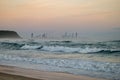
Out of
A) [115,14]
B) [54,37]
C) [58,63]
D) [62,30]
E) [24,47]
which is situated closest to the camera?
[58,63]

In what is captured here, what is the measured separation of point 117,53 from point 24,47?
456 centimetres

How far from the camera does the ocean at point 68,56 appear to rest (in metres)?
4.66

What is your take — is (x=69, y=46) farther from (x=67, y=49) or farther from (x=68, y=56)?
(x=68, y=56)

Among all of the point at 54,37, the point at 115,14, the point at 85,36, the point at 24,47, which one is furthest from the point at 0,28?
the point at 115,14

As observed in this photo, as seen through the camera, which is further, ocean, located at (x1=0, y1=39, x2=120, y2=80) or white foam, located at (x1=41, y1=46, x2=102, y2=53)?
white foam, located at (x1=41, y1=46, x2=102, y2=53)

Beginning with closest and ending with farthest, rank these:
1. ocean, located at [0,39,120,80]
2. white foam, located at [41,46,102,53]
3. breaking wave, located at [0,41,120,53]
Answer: ocean, located at [0,39,120,80] < breaking wave, located at [0,41,120,53] < white foam, located at [41,46,102,53]

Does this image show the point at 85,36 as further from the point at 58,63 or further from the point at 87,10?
the point at 58,63

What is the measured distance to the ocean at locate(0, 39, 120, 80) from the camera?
4656 millimetres

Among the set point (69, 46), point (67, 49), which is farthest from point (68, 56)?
point (69, 46)

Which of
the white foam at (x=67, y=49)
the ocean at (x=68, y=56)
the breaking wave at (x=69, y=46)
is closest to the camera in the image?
the ocean at (x=68, y=56)

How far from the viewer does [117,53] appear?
7066 millimetres

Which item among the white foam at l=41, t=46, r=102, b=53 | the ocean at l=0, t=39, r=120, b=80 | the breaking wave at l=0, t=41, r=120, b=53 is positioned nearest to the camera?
the ocean at l=0, t=39, r=120, b=80

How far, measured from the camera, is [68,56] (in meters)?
6.86

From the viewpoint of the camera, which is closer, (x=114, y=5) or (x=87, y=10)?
(x=114, y=5)
